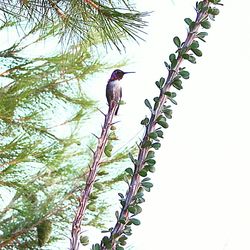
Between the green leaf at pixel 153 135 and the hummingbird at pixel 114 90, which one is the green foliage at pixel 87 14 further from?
the green leaf at pixel 153 135

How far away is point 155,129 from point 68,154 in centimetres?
170

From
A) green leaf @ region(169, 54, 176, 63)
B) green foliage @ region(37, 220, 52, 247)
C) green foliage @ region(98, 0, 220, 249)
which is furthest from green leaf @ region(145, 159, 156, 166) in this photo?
green foliage @ region(37, 220, 52, 247)

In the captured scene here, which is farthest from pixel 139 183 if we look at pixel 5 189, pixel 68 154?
pixel 68 154

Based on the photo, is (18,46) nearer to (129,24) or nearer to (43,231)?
(43,231)

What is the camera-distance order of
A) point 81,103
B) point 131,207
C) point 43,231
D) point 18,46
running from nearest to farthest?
point 131,207
point 43,231
point 18,46
point 81,103

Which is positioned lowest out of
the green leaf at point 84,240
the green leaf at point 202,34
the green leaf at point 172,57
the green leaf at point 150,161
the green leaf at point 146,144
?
the green leaf at point 84,240

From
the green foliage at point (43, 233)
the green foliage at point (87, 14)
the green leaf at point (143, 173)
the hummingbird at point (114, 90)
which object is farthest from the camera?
the green foliage at point (43, 233)

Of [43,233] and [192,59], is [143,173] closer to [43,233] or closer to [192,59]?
[192,59]

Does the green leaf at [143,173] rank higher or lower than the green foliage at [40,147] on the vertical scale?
lower

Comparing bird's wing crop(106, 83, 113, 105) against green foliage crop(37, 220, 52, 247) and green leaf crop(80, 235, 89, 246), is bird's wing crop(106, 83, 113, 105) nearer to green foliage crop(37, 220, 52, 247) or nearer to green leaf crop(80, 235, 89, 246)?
green leaf crop(80, 235, 89, 246)

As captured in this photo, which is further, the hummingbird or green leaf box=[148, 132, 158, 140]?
the hummingbird

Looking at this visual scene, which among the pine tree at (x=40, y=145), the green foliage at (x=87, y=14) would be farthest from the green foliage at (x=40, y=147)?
the green foliage at (x=87, y=14)

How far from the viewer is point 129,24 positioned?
1.04 metres

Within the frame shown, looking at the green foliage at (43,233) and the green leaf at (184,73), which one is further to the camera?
the green foliage at (43,233)
